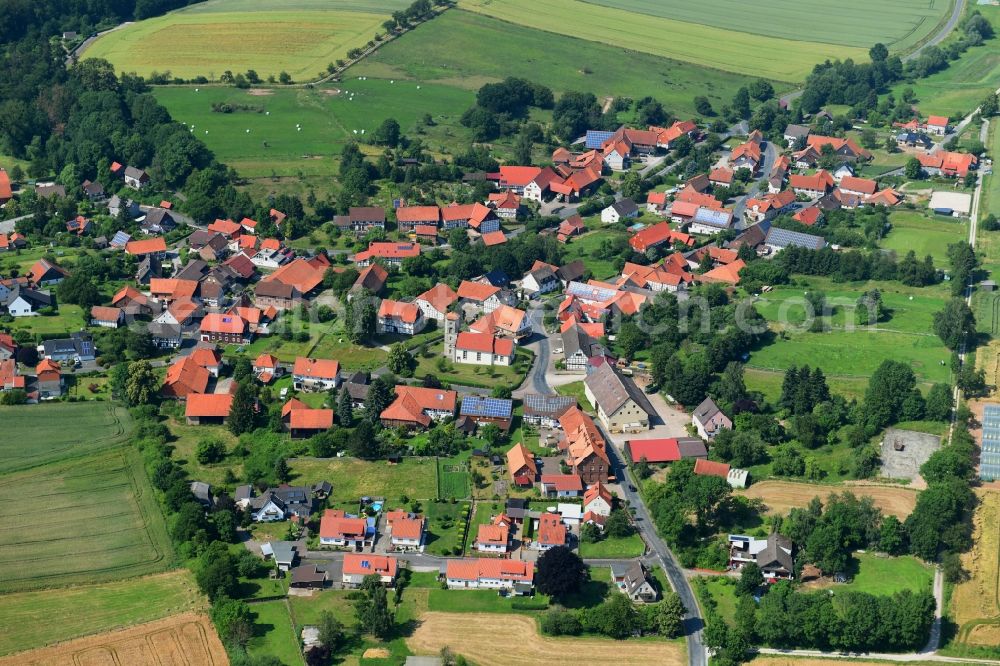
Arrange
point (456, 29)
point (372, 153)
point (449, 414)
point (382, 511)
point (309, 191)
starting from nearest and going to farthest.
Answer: point (382, 511) → point (449, 414) → point (309, 191) → point (372, 153) → point (456, 29)

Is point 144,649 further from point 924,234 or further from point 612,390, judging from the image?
point 924,234

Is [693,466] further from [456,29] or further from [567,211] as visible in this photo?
[456,29]

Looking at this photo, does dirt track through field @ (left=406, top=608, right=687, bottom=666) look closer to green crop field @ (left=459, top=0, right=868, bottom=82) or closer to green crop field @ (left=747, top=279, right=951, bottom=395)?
green crop field @ (left=747, top=279, right=951, bottom=395)

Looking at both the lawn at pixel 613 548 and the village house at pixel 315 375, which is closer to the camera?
the lawn at pixel 613 548

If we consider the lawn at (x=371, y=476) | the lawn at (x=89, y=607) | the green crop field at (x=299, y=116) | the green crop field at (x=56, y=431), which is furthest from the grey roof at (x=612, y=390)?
the green crop field at (x=299, y=116)

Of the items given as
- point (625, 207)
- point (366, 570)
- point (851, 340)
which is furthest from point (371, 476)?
point (625, 207)

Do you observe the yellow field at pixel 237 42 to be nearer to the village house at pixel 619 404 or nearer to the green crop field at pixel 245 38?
the green crop field at pixel 245 38

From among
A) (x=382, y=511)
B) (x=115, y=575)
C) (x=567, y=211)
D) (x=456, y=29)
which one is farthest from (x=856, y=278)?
(x=456, y=29)
